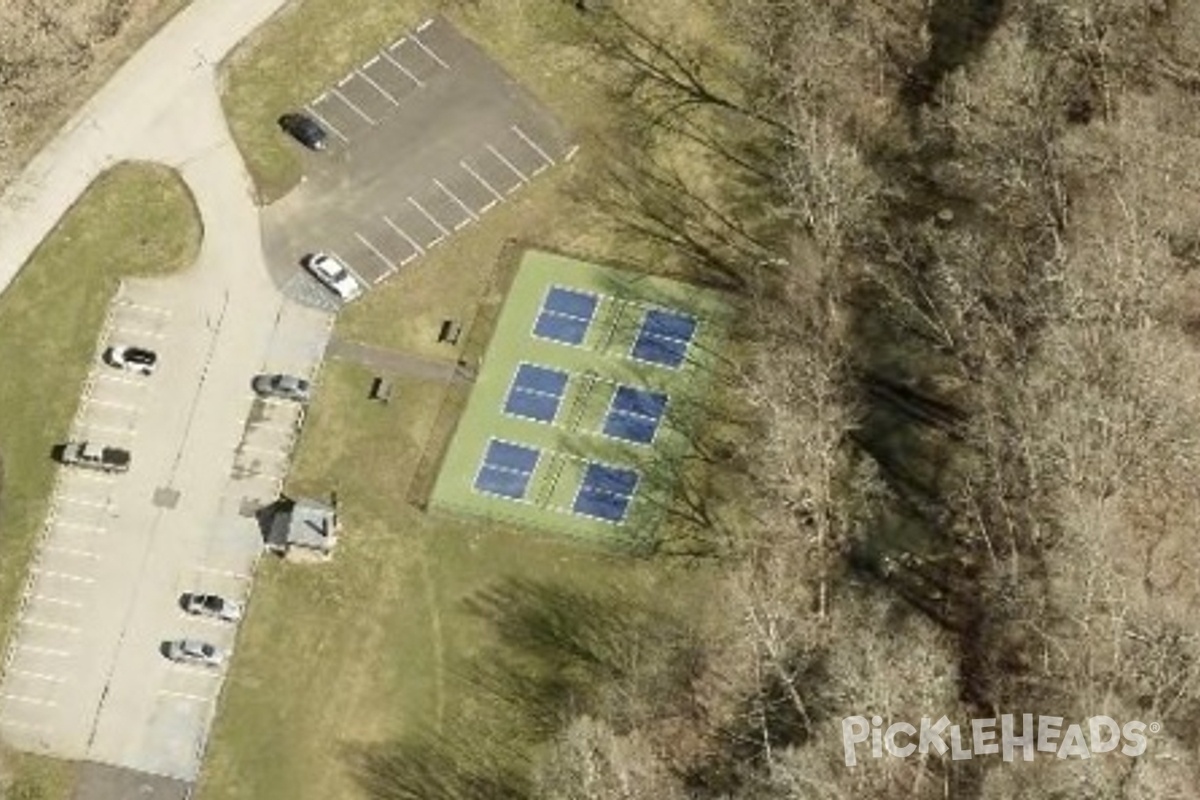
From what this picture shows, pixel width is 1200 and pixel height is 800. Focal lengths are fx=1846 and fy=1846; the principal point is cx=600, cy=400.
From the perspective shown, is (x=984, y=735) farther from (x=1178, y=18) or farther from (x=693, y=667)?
(x=1178, y=18)

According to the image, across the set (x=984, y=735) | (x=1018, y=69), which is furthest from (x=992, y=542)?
(x=1018, y=69)

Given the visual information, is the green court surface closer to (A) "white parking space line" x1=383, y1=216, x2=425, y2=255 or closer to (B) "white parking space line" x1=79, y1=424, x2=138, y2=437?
(A) "white parking space line" x1=383, y1=216, x2=425, y2=255

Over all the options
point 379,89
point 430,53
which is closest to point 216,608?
point 379,89

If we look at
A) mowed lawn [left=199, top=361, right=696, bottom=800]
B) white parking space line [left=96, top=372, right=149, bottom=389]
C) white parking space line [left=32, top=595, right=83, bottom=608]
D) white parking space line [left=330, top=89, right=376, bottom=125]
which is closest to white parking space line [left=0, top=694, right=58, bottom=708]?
white parking space line [left=32, top=595, right=83, bottom=608]

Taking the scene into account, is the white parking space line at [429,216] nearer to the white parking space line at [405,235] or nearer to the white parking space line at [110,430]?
the white parking space line at [405,235]

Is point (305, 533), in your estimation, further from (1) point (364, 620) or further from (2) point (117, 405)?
(2) point (117, 405)

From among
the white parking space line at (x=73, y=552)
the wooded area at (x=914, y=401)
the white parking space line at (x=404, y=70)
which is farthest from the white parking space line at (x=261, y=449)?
the white parking space line at (x=404, y=70)
